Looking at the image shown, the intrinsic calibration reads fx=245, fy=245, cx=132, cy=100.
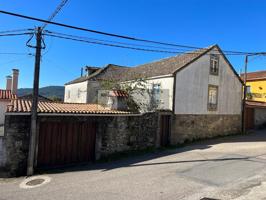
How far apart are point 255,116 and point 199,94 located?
351 inches

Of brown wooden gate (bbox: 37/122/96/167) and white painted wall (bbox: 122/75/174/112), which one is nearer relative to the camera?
brown wooden gate (bbox: 37/122/96/167)

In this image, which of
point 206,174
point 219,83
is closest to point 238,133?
point 219,83

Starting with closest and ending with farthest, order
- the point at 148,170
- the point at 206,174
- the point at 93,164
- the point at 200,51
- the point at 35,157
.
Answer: the point at 206,174
the point at 148,170
the point at 35,157
the point at 93,164
the point at 200,51

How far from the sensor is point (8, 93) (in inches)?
994

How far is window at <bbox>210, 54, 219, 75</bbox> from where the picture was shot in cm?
1927

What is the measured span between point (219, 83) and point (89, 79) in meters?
13.1

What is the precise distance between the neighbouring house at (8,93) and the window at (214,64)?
18.2 meters

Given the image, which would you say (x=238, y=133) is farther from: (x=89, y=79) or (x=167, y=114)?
(x=89, y=79)

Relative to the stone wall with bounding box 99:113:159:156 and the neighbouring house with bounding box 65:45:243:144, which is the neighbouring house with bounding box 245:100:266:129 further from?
the stone wall with bounding box 99:113:159:156

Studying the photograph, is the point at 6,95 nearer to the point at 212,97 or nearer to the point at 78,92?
the point at 78,92

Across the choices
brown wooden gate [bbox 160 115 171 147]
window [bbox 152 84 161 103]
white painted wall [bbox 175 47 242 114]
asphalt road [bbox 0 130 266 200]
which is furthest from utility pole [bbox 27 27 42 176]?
window [bbox 152 84 161 103]

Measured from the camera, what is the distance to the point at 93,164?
1215cm

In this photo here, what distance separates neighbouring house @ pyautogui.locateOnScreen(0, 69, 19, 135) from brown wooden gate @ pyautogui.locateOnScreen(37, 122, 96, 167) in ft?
43.4

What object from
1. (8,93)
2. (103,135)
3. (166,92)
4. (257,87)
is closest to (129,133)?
(103,135)
